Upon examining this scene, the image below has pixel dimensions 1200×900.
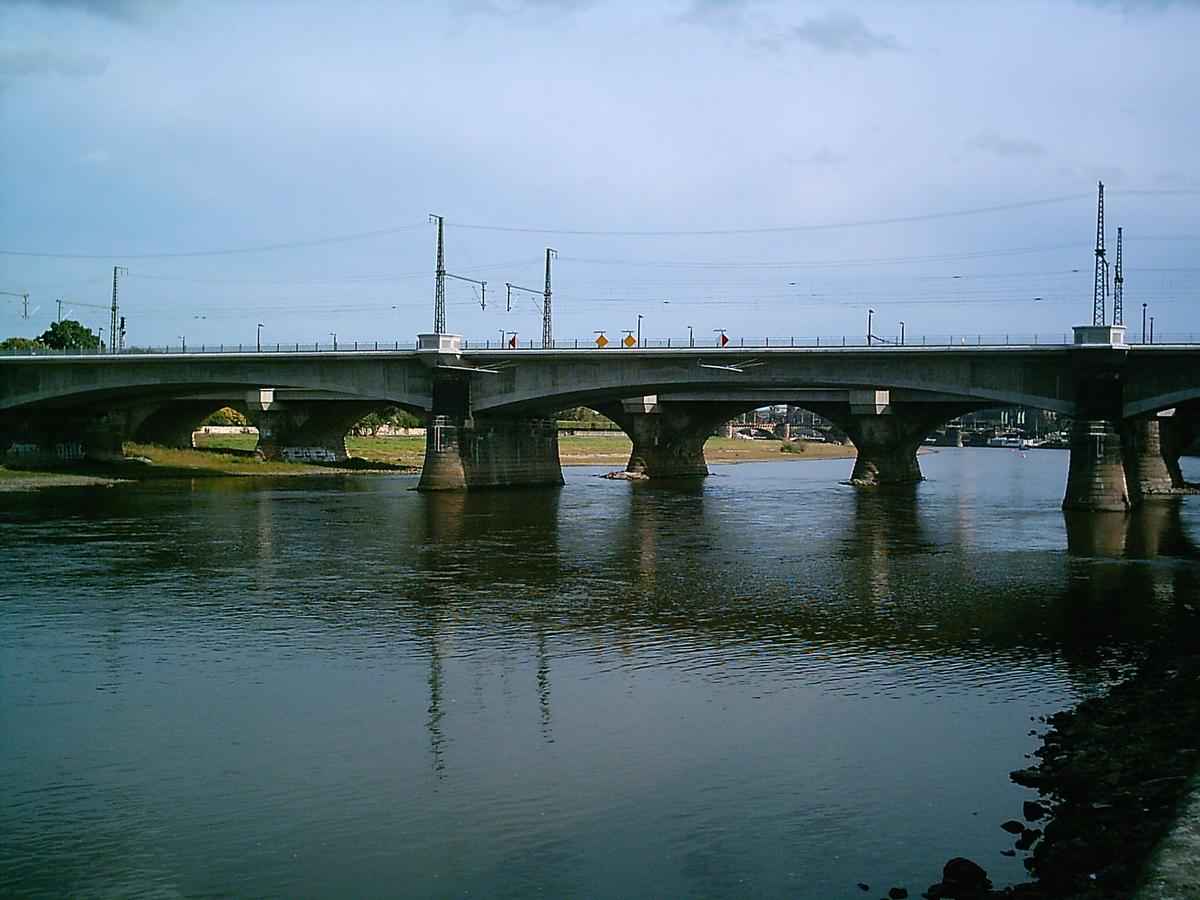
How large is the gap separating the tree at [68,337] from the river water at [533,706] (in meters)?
104

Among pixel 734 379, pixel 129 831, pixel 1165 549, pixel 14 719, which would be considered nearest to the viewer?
pixel 129 831

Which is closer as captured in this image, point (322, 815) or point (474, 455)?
point (322, 815)

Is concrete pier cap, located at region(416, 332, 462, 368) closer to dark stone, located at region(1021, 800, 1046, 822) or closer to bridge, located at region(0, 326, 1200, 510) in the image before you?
bridge, located at region(0, 326, 1200, 510)

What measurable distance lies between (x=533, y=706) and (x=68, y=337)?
136170mm

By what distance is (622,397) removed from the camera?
79000mm

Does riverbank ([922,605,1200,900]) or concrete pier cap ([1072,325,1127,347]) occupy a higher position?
concrete pier cap ([1072,325,1127,347])

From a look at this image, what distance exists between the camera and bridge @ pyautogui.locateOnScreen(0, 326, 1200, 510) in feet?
202

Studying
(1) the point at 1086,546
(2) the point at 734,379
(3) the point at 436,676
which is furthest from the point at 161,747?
(2) the point at 734,379

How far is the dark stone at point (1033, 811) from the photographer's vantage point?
14.8 m

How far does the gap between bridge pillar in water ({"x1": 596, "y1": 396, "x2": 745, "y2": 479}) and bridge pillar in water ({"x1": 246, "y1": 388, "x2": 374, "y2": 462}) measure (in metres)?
→ 21.1

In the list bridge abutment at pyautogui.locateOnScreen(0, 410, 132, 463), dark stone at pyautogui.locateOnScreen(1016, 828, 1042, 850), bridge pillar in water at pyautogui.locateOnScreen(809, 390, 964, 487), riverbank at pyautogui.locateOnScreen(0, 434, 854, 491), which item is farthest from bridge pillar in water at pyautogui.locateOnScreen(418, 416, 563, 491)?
dark stone at pyautogui.locateOnScreen(1016, 828, 1042, 850)

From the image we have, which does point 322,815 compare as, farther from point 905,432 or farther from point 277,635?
point 905,432

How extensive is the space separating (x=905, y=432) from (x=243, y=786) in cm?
8179

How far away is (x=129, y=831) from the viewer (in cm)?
1446
